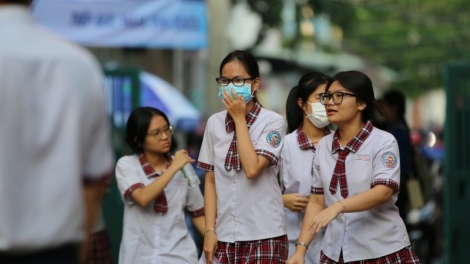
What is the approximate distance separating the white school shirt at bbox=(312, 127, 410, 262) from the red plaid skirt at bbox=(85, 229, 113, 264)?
1.55 metres

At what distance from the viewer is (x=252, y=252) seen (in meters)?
5.20

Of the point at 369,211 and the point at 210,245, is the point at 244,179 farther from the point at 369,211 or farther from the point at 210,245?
the point at 369,211

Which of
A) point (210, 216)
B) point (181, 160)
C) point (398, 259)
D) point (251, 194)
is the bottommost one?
point (398, 259)

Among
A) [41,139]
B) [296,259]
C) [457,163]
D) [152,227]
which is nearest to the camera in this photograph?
[41,139]

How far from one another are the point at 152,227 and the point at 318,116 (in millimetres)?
1277

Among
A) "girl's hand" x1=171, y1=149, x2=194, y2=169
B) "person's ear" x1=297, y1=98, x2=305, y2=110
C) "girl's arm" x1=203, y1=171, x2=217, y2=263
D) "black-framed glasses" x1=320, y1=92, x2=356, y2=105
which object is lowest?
"girl's arm" x1=203, y1=171, x2=217, y2=263

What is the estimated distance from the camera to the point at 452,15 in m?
32.2

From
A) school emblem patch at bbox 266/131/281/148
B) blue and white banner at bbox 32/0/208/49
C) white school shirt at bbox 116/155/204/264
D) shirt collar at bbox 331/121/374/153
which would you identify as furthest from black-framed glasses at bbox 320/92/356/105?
blue and white banner at bbox 32/0/208/49

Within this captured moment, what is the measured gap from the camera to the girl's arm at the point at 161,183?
5711 millimetres

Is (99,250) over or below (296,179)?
below

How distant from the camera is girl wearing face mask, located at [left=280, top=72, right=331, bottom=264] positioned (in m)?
5.85

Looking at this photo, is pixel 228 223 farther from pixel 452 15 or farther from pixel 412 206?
pixel 452 15

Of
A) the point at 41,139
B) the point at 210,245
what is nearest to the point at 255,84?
the point at 210,245

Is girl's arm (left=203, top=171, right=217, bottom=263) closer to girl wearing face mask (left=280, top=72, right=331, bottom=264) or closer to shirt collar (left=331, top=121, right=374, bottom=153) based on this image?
girl wearing face mask (left=280, top=72, right=331, bottom=264)
